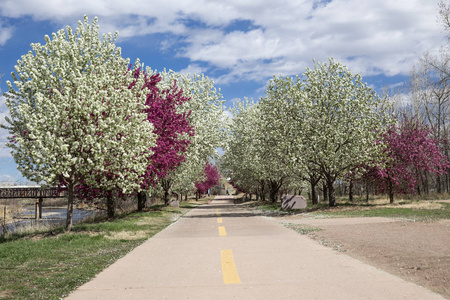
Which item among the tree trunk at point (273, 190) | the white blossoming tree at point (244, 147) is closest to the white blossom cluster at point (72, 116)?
the white blossoming tree at point (244, 147)

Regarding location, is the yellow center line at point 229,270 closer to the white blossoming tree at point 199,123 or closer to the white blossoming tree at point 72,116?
the white blossoming tree at point 72,116

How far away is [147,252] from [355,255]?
211 inches

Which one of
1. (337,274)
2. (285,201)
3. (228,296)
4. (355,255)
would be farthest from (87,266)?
(285,201)

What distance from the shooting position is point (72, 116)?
15.3 m

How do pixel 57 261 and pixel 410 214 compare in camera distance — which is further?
Answer: pixel 410 214

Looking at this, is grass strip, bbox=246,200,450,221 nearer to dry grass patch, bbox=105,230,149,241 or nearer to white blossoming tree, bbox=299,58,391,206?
white blossoming tree, bbox=299,58,391,206

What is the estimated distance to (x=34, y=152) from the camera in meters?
13.5

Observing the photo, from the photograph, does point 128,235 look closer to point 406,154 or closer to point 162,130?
point 162,130

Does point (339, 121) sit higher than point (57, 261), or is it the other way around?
point (339, 121)

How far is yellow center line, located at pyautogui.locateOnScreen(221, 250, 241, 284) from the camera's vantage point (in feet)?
22.0

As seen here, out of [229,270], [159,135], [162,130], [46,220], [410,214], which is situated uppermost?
[162,130]

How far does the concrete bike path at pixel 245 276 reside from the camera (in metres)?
5.80

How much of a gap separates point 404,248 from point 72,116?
41.8 ft

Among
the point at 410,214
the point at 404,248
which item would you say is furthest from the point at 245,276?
the point at 410,214
